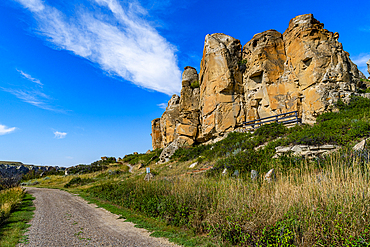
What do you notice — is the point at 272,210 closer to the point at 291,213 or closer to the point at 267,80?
the point at 291,213

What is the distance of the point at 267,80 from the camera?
893 inches

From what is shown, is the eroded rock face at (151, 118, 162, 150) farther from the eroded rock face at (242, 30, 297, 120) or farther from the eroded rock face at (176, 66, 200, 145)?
the eroded rock face at (242, 30, 297, 120)

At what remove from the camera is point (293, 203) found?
14.9 ft

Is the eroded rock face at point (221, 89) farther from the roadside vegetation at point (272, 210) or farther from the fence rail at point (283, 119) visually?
the roadside vegetation at point (272, 210)

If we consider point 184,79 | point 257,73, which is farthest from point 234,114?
point 184,79

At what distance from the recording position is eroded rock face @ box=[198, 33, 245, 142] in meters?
25.3

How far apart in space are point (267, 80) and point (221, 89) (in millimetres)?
5735

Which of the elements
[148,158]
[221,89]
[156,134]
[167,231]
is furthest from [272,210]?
[156,134]

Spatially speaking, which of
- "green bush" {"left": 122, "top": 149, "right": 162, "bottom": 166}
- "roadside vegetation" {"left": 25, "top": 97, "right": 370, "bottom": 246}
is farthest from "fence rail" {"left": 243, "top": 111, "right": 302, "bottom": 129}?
"green bush" {"left": 122, "top": 149, "right": 162, "bottom": 166}

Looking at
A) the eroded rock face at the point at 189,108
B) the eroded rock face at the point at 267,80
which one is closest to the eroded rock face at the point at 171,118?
the eroded rock face at the point at 189,108

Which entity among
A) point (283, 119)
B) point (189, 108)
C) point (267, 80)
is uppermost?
point (267, 80)

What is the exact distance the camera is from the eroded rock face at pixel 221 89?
2525 cm

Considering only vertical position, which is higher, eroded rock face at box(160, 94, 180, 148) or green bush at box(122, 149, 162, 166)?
eroded rock face at box(160, 94, 180, 148)

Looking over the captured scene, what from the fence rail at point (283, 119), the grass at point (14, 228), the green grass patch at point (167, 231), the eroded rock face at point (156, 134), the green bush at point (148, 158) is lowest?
the green grass patch at point (167, 231)
